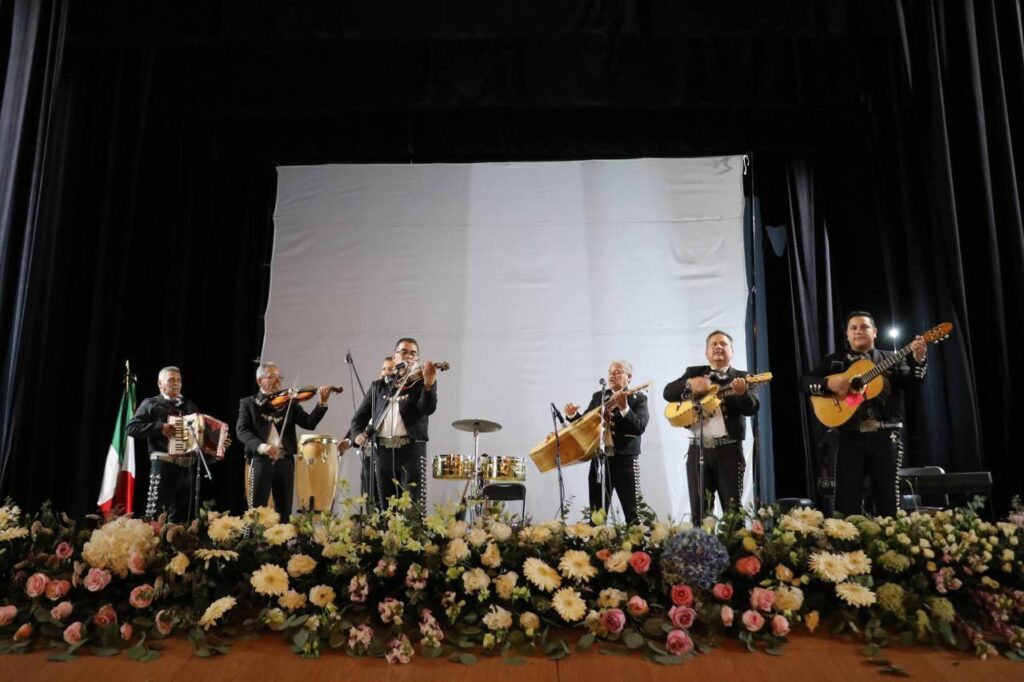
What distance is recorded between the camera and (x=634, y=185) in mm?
7246

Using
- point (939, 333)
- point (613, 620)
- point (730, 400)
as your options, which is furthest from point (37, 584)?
point (939, 333)

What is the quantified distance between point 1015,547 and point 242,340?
20.3ft

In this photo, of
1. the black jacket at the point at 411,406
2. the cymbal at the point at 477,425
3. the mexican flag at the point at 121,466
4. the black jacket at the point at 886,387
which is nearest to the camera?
the black jacket at the point at 886,387

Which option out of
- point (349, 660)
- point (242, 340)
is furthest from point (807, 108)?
point (349, 660)

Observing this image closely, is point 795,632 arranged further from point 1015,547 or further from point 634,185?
point 634,185

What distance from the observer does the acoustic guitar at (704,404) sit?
4.84 metres

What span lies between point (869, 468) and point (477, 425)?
9.29ft

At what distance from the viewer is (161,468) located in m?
5.52

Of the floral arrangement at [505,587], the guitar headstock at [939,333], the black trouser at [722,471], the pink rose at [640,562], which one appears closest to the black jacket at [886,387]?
the guitar headstock at [939,333]

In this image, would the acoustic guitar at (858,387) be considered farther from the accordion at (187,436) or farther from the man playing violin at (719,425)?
the accordion at (187,436)

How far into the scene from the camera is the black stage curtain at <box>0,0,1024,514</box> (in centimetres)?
379

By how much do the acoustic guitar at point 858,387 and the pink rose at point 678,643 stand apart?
8.81 feet

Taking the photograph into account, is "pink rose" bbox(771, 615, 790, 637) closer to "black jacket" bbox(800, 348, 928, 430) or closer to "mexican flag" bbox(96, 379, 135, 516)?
"black jacket" bbox(800, 348, 928, 430)

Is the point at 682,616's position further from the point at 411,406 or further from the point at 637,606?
the point at 411,406
